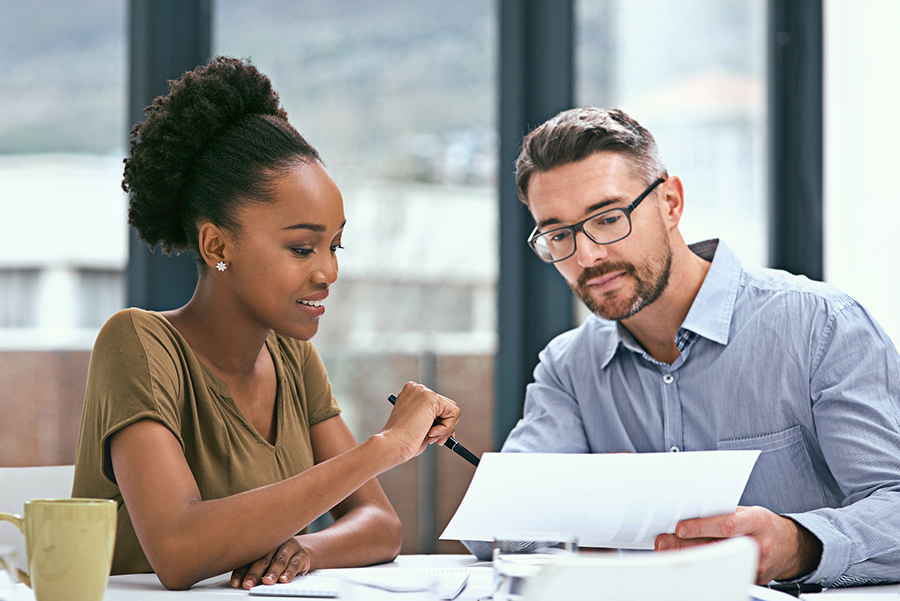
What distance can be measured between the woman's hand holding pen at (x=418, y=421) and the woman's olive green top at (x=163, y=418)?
0.92 feet

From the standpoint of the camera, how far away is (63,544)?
0.89m

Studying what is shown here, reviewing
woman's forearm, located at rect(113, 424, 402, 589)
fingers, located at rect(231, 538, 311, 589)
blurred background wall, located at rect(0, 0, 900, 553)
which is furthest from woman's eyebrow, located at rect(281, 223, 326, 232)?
blurred background wall, located at rect(0, 0, 900, 553)

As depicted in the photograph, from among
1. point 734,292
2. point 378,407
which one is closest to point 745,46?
point 734,292

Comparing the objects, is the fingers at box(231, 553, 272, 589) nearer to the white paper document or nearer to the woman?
the woman

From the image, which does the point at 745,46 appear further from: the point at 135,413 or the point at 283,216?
the point at 135,413

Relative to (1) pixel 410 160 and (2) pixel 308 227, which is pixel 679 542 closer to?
(2) pixel 308 227

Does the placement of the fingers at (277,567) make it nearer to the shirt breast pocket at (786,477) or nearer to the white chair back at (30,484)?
the white chair back at (30,484)

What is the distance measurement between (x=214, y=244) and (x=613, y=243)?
0.79 m

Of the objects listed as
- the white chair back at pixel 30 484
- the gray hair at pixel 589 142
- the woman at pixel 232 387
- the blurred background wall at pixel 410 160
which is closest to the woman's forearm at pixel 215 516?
the woman at pixel 232 387

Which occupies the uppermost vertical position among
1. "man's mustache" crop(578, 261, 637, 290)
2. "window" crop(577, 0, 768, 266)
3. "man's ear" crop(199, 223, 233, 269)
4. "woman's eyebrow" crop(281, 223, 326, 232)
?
"window" crop(577, 0, 768, 266)

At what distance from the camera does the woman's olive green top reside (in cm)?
128

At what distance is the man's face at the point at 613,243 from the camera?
167 cm

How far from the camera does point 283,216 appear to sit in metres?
1.46

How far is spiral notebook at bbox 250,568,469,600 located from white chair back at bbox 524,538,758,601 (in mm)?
326
